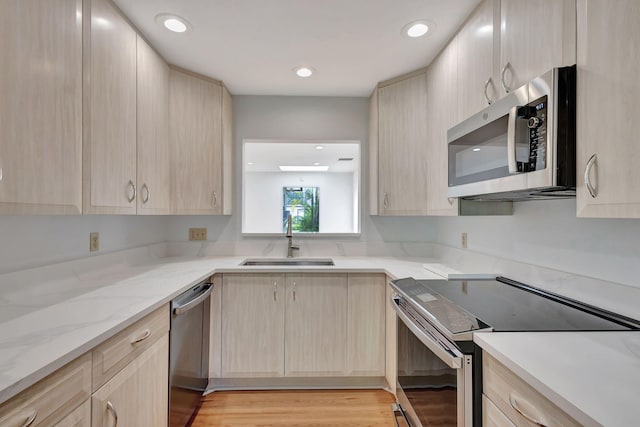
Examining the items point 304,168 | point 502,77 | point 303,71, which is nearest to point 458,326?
point 502,77

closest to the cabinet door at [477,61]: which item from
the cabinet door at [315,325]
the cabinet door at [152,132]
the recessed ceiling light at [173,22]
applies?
the cabinet door at [315,325]

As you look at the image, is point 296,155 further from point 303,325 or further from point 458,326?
point 458,326

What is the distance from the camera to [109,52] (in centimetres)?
146

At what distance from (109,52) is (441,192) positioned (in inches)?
76.2

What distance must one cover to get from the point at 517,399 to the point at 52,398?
1.20 metres

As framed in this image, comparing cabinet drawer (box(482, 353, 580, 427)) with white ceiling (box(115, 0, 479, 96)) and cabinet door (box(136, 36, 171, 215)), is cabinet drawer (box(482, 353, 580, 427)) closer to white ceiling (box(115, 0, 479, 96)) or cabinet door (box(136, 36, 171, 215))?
white ceiling (box(115, 0, 479, 96))

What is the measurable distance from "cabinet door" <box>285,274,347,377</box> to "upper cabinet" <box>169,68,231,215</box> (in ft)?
2.99

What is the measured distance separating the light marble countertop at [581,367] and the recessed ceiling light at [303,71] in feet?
6.46

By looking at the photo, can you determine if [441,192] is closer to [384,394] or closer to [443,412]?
[443,412]

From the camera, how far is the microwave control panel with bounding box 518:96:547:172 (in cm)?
98

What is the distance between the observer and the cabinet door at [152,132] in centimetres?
179

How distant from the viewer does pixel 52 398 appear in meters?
0.78

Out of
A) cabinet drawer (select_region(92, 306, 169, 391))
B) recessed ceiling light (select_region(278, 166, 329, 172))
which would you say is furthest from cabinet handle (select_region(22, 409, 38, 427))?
recessed ceiling light (select_region(278, 166, 329, 172))

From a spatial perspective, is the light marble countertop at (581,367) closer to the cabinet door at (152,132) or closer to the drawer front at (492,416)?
the drawer front at (492,416)
